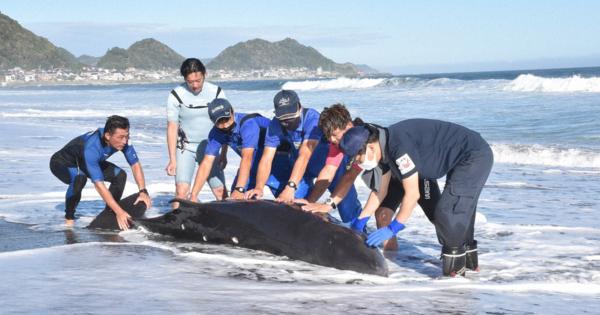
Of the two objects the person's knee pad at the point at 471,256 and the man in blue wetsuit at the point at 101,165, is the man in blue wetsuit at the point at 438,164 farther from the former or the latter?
the man in blue wetsuit at the point at 101,165

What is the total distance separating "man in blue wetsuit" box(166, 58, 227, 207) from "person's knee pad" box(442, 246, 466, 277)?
10.6 feet

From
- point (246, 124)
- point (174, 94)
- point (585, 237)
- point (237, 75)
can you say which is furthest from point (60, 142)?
point (237, 75)

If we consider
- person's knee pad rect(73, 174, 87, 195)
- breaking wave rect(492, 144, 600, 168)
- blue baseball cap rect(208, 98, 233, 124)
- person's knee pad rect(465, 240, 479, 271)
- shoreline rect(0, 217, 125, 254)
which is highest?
blue baseball cap rect(208, 98, 233, 124)

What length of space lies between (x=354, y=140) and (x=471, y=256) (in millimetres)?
1868

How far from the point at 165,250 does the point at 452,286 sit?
9.49 ft

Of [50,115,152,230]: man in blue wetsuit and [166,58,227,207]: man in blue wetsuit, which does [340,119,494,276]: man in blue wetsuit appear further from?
[50,115,152,230]: man in blue wetsuit

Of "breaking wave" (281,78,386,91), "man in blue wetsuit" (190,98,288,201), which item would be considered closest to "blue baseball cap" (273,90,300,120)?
"man in blue wetsuit" (190,98,288,201)

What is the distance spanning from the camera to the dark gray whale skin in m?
6.65

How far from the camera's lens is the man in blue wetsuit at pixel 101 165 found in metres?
8.57

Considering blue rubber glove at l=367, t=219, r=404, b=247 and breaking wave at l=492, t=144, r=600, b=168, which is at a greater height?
blue rubber glove at l=367, t=219, r=404, b=247

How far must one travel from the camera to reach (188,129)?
29.5 feet

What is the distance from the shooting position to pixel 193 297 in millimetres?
5684

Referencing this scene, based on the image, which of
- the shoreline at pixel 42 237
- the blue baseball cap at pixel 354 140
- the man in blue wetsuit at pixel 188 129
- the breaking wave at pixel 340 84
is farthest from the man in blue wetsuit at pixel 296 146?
the breaking wave at pixel 340 84

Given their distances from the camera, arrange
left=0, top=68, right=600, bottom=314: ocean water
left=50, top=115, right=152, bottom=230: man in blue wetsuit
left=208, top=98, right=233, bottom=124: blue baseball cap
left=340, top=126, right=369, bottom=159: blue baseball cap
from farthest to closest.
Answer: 1. left=50, top=115, right=152, bottom=230: man in blue wetsuit
2. left=208, top=98, right=233, bottom=124: blue baseball cap
3. left=340, top=126, right=369, bottom=159: blue baseball cap
4. left=0, top=68, right=600, bottom=314: ocean water
